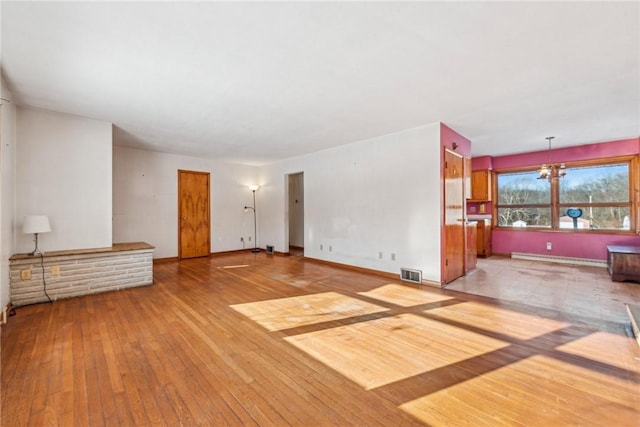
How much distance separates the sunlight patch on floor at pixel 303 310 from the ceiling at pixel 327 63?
8.50ft

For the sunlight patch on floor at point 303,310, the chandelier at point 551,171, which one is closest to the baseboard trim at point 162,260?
the sunlight patch on floor at point 303,310

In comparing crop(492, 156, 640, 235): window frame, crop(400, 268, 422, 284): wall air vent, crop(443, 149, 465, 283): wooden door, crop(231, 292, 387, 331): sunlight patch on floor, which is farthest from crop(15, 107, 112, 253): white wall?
crop(492, 156, 640, 235): window frame

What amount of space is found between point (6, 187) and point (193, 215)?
12.4 ft

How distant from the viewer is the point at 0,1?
5.90ft

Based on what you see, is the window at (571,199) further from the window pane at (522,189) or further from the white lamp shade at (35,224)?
the white lamp shade at (35,224)

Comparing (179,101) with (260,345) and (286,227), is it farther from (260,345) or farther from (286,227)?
(286,227)

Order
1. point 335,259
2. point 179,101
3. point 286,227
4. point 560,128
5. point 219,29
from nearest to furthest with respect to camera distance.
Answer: point 219,29, point 179,101, point 560,128, point 335,259, point 286,227

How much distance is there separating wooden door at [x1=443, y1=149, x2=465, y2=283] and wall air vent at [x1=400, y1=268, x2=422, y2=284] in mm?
401

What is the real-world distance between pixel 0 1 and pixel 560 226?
29.7 ft

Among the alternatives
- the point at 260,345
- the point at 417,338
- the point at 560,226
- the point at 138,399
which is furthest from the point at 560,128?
the point at 138,399

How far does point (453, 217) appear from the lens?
4.64m

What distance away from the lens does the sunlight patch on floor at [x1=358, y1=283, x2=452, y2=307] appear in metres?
3.59

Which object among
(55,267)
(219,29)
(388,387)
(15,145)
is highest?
(219,29)

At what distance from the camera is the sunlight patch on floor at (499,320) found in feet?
8.86
